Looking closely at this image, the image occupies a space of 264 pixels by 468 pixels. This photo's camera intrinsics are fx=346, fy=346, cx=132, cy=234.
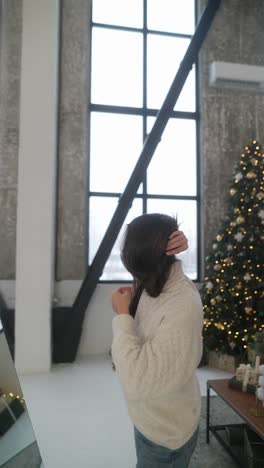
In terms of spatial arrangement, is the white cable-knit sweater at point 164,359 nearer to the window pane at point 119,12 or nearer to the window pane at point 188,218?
the window pane at point 188,218

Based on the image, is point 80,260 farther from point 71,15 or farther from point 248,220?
point 71,15

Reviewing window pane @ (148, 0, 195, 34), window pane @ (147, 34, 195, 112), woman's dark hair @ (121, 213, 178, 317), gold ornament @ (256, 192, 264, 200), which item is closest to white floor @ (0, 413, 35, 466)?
woman's dark hair @ (121, 213, 178, 317)

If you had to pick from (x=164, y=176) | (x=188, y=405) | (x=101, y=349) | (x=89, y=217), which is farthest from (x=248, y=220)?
(x=188, y=405)

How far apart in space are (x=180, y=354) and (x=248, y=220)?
4046mm

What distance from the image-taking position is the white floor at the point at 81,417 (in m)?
2.36

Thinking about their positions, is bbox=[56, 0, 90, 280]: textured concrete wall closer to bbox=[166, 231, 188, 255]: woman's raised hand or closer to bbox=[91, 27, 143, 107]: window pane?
bbox=[91, 27, 143, 107]: window pane

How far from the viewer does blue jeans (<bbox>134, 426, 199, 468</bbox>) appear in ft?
3.45

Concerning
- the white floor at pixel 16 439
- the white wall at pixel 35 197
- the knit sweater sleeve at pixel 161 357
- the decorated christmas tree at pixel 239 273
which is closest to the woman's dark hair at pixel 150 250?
the knit sweater sleeve at pixel 161 357

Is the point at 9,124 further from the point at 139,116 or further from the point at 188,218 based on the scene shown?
the point at 188,218

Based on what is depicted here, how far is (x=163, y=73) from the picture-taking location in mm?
5801

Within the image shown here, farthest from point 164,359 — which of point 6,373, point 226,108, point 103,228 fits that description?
point 226,108

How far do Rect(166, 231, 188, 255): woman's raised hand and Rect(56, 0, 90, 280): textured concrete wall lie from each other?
4.27m

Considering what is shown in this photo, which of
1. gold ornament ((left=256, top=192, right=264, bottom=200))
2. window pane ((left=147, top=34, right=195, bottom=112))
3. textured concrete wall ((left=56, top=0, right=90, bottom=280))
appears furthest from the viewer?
window pane ((left=147, top=34, right=195, bottom=112))

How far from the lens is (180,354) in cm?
91
